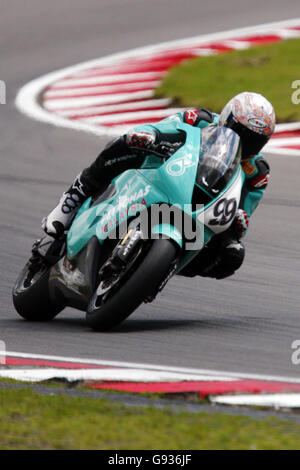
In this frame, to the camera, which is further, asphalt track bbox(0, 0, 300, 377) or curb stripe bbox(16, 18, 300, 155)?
curb stripe bbox(16, 18, 300, 155)

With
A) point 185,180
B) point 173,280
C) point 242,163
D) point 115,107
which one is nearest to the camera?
point 185,180

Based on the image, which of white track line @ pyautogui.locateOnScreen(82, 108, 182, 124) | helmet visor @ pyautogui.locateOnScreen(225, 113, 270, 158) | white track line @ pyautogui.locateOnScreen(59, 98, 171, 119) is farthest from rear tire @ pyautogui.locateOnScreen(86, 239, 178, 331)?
white track line @ pyautogui.locateOnScreen(59, 98, 171, 119)

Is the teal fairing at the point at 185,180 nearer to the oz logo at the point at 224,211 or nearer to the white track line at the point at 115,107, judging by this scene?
the oz logo at the point at 224,211

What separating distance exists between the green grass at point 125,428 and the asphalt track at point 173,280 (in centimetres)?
95

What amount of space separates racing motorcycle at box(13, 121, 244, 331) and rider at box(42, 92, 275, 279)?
0.11m

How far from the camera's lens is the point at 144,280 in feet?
19.7

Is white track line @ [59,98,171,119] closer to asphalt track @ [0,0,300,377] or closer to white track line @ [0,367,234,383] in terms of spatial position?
asphalt track @ [0,0,300,377]

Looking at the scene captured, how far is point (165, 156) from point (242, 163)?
0.53 meters

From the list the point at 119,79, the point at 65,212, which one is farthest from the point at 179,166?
the point at 119,79

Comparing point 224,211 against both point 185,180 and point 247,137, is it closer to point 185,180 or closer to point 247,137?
point 185,180

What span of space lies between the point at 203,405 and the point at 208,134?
2.00 meters

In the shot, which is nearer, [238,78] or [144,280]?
[144,280]

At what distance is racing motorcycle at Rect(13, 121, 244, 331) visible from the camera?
6.11 meters
